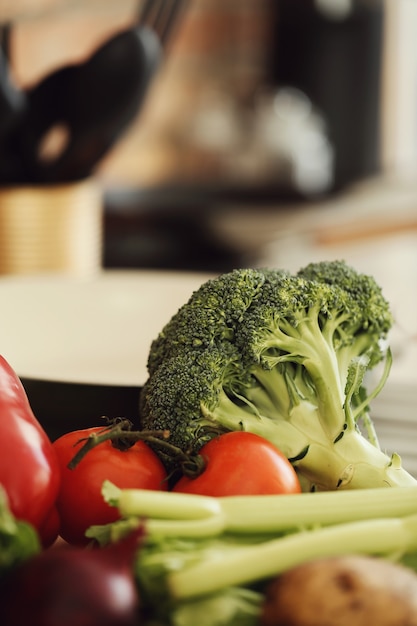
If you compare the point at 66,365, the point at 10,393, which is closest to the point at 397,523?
the point at 10,393

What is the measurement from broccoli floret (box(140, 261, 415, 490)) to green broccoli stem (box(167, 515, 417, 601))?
15 cm

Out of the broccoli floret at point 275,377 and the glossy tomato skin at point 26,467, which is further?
the broccoli floret at point 275,377

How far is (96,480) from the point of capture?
1.86ft

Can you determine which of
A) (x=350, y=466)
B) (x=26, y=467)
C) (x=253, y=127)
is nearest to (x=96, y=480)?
(x=26, y=467)

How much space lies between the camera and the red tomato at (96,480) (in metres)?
0.57

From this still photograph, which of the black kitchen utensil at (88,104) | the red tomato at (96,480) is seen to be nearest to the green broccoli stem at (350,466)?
the red tomato at (96,480)

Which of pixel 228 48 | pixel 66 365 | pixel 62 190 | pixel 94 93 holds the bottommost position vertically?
pixel 66 365

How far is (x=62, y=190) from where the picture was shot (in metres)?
1.46

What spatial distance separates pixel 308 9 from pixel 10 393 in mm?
3562

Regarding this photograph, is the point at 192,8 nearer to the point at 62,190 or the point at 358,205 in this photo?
the point at 358,205

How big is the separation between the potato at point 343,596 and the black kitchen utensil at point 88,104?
938 mm

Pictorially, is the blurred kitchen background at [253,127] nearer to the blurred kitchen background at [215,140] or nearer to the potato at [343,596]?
the blurred kitchen background at [215,140]

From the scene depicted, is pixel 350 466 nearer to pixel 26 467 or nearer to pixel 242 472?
pixel 242 472

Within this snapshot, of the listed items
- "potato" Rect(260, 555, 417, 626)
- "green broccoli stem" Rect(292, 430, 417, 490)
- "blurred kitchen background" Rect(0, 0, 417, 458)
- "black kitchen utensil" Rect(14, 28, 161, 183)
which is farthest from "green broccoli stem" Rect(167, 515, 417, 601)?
"black kitchen utensil" Rect(14, 28, 161, 183)
